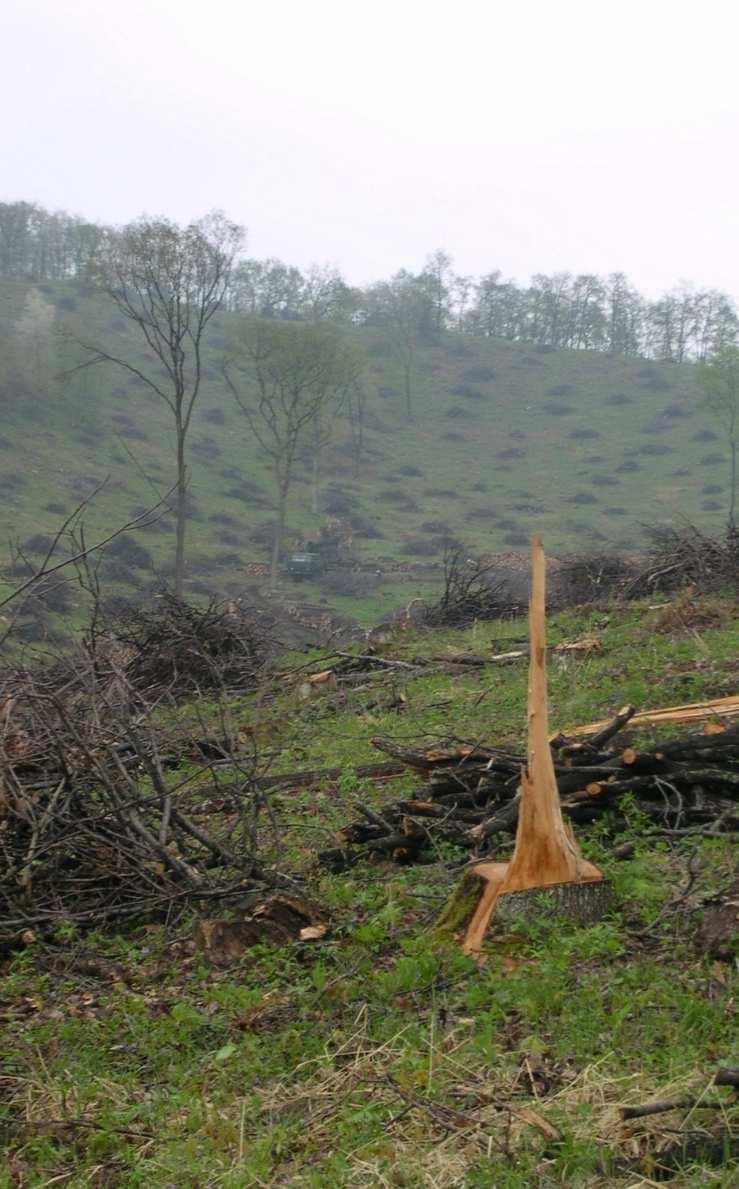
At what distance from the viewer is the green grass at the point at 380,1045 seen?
3045 mm

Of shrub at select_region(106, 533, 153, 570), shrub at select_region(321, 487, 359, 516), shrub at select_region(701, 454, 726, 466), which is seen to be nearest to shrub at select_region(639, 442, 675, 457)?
shrub at select_region(701, 454, 726, 466)

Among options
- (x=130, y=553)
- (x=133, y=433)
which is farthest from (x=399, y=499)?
(x=130, y=553)

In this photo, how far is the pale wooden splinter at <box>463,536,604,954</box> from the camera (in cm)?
455

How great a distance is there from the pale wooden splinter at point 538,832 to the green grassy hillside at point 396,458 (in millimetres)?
29431

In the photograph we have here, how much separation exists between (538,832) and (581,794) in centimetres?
129

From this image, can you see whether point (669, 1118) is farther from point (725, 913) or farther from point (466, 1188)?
point (725, 913)

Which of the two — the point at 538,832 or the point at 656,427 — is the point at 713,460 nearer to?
the point at 656,427

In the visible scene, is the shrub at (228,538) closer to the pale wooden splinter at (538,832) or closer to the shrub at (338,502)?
the shrub at (338,502)

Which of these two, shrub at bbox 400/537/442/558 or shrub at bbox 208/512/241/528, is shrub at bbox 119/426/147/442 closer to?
shrub at bbox 208/512/241/528

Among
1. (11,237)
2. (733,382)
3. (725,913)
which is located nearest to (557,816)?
(725,913)

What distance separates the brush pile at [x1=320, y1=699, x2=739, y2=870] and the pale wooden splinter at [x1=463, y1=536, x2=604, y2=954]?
87 centimetres

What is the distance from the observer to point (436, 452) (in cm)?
6362

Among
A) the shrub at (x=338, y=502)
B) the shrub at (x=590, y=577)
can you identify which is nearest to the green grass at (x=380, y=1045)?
the shrub at (x=590, y=577)

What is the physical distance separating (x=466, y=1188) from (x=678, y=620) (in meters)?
9.14
